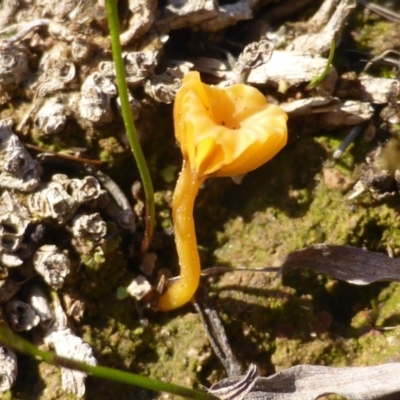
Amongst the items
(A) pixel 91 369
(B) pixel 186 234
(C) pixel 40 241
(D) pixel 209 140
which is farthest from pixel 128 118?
(A) pixel 91 369

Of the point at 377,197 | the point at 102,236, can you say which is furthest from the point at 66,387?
the point at 377,197

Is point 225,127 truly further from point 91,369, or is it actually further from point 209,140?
point 91,369

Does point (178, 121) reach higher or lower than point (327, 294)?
higher

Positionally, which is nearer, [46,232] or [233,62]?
[46,232]

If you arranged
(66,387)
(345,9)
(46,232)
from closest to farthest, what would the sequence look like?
(66,387)
(46,232)
(345,9)

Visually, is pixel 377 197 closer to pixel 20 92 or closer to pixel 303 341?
pixel 303 341

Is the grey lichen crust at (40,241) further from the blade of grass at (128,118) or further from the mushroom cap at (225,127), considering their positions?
the mushroom cap at (225,127)
